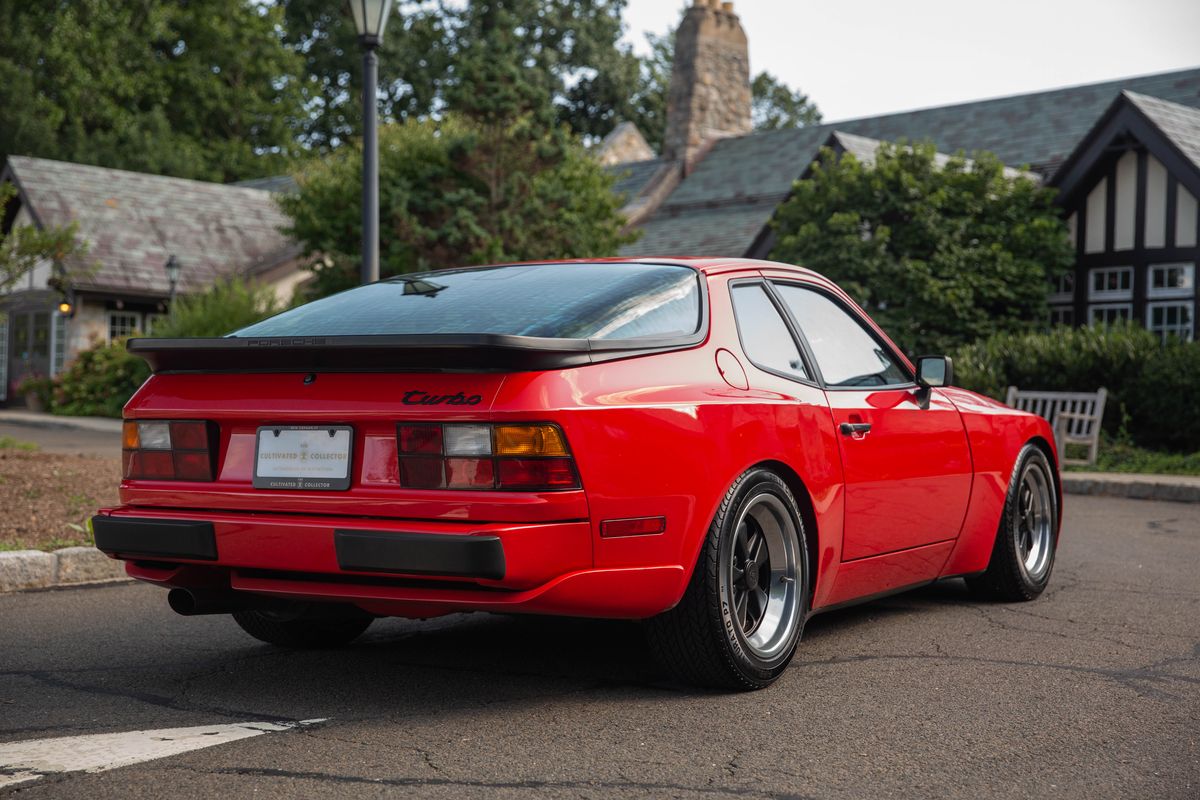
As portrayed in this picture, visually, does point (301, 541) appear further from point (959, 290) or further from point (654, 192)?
point (654, 192)

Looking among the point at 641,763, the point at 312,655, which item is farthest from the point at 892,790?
the point at 312,655

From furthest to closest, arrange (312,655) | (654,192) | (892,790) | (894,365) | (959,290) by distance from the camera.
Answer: (654,192), (959,290), (894,365), (312,655), (892,790)

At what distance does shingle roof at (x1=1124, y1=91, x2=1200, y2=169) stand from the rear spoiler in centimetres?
1716

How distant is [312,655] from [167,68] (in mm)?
53333

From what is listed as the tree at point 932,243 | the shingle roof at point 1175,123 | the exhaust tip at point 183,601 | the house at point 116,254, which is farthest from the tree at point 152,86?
the exhaust tip at point 183,601

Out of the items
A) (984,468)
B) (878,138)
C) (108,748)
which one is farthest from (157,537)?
(878,138)

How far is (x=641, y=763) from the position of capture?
3521mm

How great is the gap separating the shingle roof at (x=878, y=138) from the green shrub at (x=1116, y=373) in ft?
24.5

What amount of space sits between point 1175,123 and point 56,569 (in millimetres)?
17930

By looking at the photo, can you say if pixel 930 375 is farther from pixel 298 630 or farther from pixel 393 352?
pixel 298 630

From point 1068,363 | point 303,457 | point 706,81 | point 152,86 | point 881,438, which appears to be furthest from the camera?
point 152,86

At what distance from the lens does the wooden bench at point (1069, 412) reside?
50.4 ft

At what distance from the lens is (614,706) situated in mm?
4145

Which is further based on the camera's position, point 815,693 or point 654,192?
point 654,192
